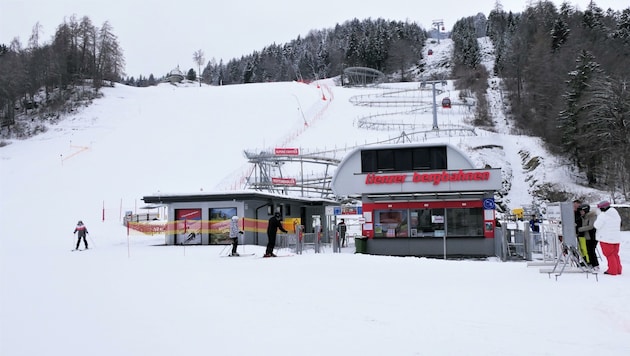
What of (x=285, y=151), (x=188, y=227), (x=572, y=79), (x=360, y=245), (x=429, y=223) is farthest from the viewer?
(x=572, y=79)

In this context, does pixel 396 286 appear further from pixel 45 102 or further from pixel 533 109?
pixel 45 102

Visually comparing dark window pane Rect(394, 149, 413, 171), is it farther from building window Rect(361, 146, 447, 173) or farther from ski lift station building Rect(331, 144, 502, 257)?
ski lift station building Rect(331, 144, 502, 257)

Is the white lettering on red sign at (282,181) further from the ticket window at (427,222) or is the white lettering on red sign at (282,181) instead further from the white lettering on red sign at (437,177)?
→ the ticket window at (427,222)

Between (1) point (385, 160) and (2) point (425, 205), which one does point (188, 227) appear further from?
(2) point (425, 205)

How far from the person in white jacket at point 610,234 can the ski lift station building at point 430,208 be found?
951 centimetres

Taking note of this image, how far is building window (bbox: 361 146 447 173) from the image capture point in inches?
926

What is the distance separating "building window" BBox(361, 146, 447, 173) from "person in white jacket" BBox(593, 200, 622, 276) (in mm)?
12720

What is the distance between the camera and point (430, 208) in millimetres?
21797

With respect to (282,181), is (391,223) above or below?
below

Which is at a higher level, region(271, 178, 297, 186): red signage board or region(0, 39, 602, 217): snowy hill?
region(0, 39, 602, 217): snowy hill

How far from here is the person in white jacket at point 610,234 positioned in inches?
409

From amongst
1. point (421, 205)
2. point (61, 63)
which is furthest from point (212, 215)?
point (61, 63)

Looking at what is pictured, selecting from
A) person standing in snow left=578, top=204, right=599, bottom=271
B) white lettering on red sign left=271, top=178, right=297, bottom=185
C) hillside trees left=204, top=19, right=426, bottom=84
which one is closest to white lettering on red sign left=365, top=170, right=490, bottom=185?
person standing in snow left=578, top=204, right=599, bottom=271

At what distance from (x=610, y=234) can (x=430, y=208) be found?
11.5 metres
